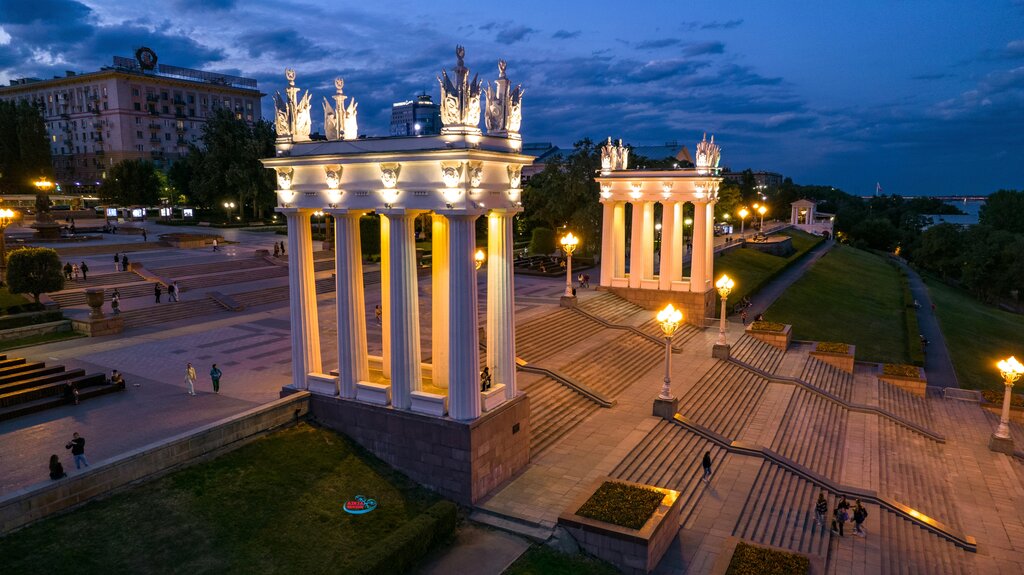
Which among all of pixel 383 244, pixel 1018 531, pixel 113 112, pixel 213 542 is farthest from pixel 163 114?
pixel 1018 531

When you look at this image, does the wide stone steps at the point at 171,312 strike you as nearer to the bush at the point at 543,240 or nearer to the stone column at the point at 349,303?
the stone column at the point at 349,303

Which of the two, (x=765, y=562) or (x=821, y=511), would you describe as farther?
(x=821, y=511)

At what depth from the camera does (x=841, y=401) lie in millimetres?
29328

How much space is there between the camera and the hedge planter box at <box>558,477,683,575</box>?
1489 centimetres

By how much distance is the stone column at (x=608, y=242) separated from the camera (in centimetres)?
3972

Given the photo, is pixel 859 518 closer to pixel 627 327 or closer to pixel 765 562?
pixel 765 562

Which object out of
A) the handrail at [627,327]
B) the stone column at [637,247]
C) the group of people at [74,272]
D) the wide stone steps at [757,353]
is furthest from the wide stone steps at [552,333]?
the group of people at [74,272]

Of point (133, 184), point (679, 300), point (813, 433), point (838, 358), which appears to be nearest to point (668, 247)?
point (679, 300)

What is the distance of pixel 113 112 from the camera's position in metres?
100

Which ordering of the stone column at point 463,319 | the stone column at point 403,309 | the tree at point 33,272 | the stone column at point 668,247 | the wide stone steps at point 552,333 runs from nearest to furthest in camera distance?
the stone column at point 463,319 < the stone column at point 403,309 < the wide stone steps at point 552,333 < the tree at point 33,272 < the stone column at point 668,247

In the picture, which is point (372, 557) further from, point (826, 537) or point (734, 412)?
point (734, 412)

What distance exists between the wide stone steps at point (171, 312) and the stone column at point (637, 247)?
24981 mm

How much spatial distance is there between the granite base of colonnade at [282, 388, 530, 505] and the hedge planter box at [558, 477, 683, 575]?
2766 mm

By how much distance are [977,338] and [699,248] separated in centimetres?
2720
